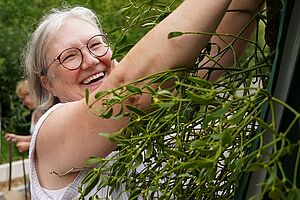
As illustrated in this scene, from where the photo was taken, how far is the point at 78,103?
45.0 inches

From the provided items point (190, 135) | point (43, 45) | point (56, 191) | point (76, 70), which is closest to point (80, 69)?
point (76, 70)

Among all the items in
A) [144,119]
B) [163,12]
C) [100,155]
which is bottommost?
[100,155]

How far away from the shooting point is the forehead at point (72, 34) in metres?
1.38

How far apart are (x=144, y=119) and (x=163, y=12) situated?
9.4 inches

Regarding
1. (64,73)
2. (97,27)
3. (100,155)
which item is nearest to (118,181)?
(100,155)

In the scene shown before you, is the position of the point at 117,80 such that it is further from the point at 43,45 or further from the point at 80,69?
the point at 43,45

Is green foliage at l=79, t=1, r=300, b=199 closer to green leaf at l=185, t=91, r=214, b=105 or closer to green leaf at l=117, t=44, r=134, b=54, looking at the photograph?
green leaf at l=185, t=91, r=214, b=105

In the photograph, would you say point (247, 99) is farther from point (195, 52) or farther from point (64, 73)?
point (64, 73)

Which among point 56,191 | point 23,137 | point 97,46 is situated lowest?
point 23,137

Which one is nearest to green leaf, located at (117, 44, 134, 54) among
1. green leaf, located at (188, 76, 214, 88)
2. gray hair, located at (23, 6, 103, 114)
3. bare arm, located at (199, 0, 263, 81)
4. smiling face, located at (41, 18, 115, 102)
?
bare arm, located at (199, 0, 263, 81)

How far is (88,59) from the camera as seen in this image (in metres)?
1.34

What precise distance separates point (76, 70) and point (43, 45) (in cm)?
13

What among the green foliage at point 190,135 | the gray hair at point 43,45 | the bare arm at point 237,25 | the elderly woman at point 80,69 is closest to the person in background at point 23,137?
the gray hair at point 43,45

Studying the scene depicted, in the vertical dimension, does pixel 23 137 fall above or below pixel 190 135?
below
